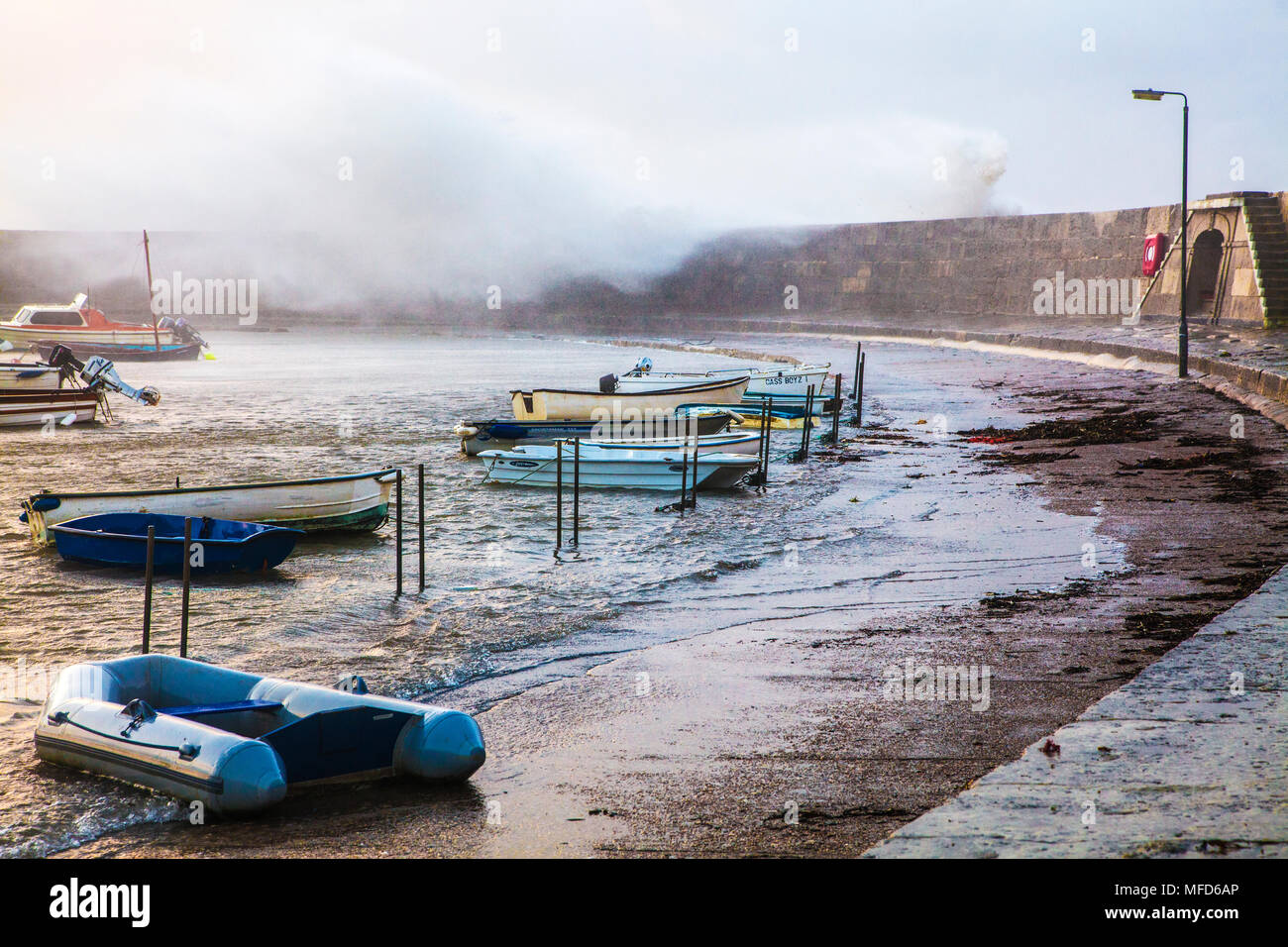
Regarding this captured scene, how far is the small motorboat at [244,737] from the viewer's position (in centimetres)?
471

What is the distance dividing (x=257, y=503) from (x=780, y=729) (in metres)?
7.18

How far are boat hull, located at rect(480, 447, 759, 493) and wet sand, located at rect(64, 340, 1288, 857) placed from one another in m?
4.97

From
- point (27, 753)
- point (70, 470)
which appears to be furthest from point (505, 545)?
point (70, 470)

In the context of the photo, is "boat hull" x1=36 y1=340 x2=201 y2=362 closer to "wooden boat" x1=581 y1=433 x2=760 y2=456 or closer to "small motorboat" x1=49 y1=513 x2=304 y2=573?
"wooden boat" x1=581 y1=433 x2=760 y2=456

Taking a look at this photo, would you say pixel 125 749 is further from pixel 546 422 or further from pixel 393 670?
pixel 546 422

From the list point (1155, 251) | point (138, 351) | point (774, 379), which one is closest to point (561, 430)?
point (774, 379)

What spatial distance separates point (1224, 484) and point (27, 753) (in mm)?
10669

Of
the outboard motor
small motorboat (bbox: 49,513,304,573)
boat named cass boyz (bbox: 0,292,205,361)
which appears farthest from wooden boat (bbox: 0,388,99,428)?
boat named cass boyz (bbox: 0,292,205,361)

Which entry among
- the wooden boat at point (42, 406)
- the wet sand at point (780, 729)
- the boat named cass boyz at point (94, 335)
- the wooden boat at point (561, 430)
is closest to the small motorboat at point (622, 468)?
the wooden boat at point (561, 430)

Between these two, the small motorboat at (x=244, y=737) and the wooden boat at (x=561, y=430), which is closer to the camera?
the small motorboat at (x=244, y=737)

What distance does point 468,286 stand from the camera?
5897cm

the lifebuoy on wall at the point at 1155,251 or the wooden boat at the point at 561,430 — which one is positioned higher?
the lifebuoy on wall at the point at 1155,251

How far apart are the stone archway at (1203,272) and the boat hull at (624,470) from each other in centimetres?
1876

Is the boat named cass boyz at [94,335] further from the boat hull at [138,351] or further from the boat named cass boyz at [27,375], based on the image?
the boat named cass boyz at [27,375]
